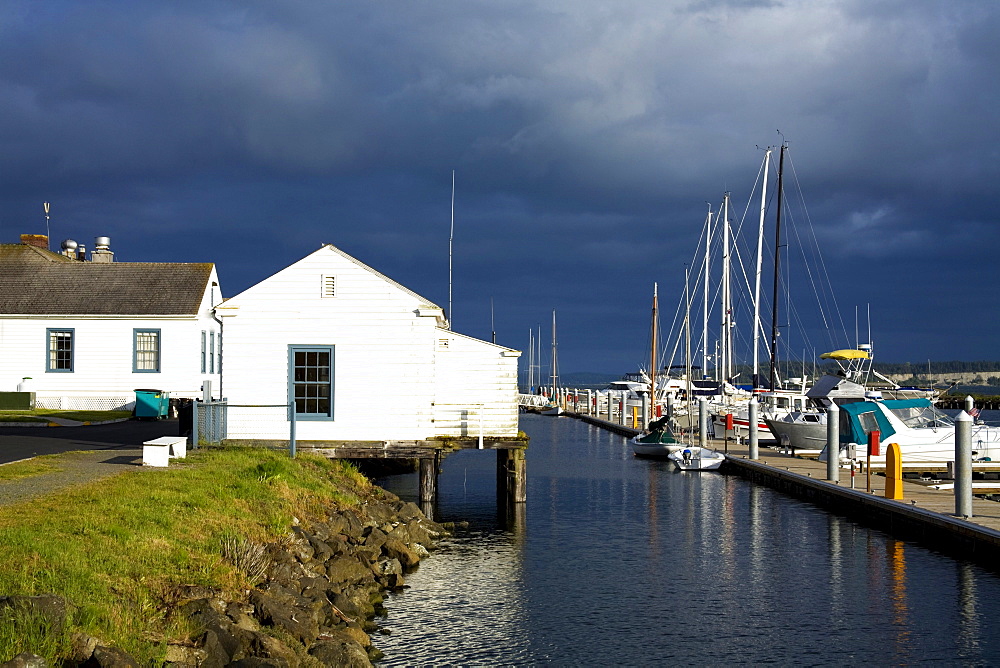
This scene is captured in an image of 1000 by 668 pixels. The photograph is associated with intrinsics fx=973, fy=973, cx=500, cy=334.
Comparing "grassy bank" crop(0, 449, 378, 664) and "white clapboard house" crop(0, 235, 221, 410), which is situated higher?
"white clapboard house" crop(0, 235, 221, 410)

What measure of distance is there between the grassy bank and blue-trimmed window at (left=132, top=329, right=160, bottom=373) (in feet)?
70.3

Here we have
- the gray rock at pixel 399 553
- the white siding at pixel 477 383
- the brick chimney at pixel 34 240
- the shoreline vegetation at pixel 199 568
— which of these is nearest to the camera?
the shoreline vegetation at pixel 199 568

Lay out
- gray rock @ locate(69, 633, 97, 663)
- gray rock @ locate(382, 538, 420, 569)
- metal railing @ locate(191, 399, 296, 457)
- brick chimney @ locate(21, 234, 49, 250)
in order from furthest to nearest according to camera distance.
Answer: brick chimney @ locate(21, 234, 49, 250)
metal railing @ locate(191, 399, 296, 457)
gray rock @ locate(382, 538, 420, 569)
gray rock @ locate(69, 633, 97, 663)

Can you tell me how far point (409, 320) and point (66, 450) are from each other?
31.7 feet

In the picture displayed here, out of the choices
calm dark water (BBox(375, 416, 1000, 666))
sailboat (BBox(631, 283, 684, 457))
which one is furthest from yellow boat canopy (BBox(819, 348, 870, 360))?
calm dark water (BBox(375, 416, 1000, 666))

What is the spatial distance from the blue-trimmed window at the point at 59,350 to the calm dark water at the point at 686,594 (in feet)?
73.5

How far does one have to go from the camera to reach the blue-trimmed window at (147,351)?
140 ft

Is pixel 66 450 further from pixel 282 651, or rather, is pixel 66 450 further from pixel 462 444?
pixel 282 651

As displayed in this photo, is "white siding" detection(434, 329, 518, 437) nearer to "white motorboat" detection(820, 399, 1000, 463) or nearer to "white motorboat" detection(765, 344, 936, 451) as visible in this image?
"white motorboat" detection(820, 399, 1000, 463)

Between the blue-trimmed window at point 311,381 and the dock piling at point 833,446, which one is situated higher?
the blue-trimmed window at point 311,381

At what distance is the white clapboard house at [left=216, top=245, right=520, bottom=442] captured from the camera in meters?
24.9

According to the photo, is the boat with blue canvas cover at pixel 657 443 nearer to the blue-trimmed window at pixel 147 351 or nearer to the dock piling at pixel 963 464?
the dock piling at pixel 963 464

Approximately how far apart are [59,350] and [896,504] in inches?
1364

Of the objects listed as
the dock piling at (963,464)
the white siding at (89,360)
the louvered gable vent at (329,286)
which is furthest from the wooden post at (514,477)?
the white siding at (89,360)
